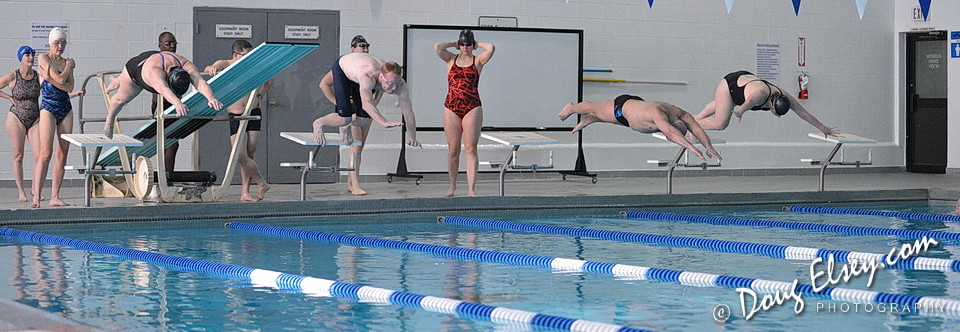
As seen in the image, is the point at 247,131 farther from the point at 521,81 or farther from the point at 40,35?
the point at 521,81

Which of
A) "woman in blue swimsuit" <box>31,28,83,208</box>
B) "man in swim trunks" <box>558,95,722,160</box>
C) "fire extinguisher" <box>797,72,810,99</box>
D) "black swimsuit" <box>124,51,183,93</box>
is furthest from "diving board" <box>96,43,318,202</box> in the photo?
"fire extinguisher" <box>797,72,810,99</box>

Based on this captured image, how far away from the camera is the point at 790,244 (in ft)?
25.3

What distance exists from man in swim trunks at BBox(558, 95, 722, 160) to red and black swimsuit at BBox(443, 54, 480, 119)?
2.56 ft

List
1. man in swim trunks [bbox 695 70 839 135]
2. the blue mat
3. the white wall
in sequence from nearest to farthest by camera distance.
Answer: the blue mat, man in swim trunks [bbox 695 70 839 135], the white wall

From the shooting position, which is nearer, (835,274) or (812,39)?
(835,274)

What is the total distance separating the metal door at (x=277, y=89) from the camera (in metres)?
12.9

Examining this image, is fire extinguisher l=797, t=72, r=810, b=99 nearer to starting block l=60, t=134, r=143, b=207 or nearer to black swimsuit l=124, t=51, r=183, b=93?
black swimsuit l=124, t=51, r=183, b=93

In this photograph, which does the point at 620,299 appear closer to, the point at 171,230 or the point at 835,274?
the point at 835,274

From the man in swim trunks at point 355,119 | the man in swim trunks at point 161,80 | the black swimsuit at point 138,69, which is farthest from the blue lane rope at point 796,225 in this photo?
the black swimsuit at point 138,69

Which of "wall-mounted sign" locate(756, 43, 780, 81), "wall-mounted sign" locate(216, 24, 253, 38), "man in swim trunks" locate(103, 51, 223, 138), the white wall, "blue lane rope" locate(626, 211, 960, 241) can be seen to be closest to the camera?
"blue lane rope" locate(626, 211, 960, 241)

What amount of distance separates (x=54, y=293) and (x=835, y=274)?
12.3 feet

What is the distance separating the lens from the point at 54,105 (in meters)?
9.41

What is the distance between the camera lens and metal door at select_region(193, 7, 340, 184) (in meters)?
12.9

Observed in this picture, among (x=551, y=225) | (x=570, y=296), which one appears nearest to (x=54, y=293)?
(x=570, y=296)
